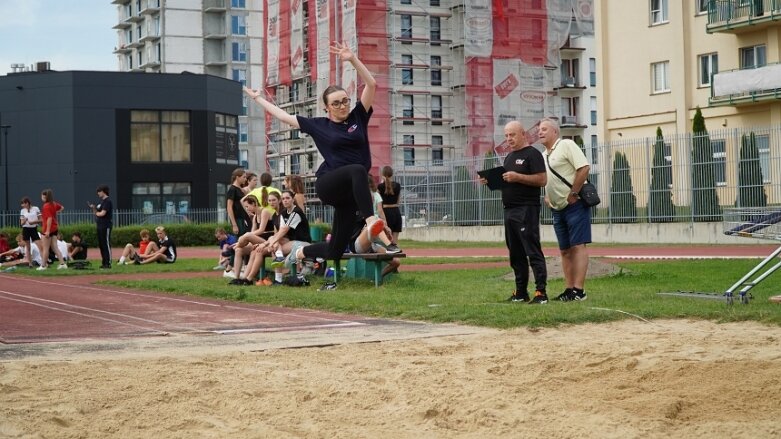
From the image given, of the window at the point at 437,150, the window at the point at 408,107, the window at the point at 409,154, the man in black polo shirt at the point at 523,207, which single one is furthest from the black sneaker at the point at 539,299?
the window at the point at 437,150

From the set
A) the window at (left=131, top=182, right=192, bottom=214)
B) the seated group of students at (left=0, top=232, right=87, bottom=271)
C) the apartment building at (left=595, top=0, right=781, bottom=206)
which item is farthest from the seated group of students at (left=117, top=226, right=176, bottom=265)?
the window at (left=131, top=182, right=192, bottom=214)

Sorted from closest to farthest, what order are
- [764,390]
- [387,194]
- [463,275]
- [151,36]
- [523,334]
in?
[764,390] → [523,334] → [463,275] → [387,194] → [151,36]

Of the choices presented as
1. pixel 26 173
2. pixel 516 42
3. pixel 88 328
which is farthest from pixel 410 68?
pixel 88 328

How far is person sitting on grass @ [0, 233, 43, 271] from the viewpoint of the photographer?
27562mm

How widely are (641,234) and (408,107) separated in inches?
1985

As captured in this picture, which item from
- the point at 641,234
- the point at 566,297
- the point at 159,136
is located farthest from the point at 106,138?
the point at 566,297

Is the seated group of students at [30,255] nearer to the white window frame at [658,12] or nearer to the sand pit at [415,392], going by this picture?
the sand pit at [415,392]

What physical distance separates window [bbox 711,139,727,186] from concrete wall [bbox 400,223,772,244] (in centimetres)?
133

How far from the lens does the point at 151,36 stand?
121062mm

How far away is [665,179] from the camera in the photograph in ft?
115

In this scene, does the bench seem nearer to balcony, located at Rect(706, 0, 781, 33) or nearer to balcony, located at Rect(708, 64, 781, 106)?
balcony, located at Rect(708, 64, 781, 106)

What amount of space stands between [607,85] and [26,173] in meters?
33.5

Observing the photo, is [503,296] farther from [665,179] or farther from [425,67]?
[425,67]

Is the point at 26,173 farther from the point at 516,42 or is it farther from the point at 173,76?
the point at 516,42
